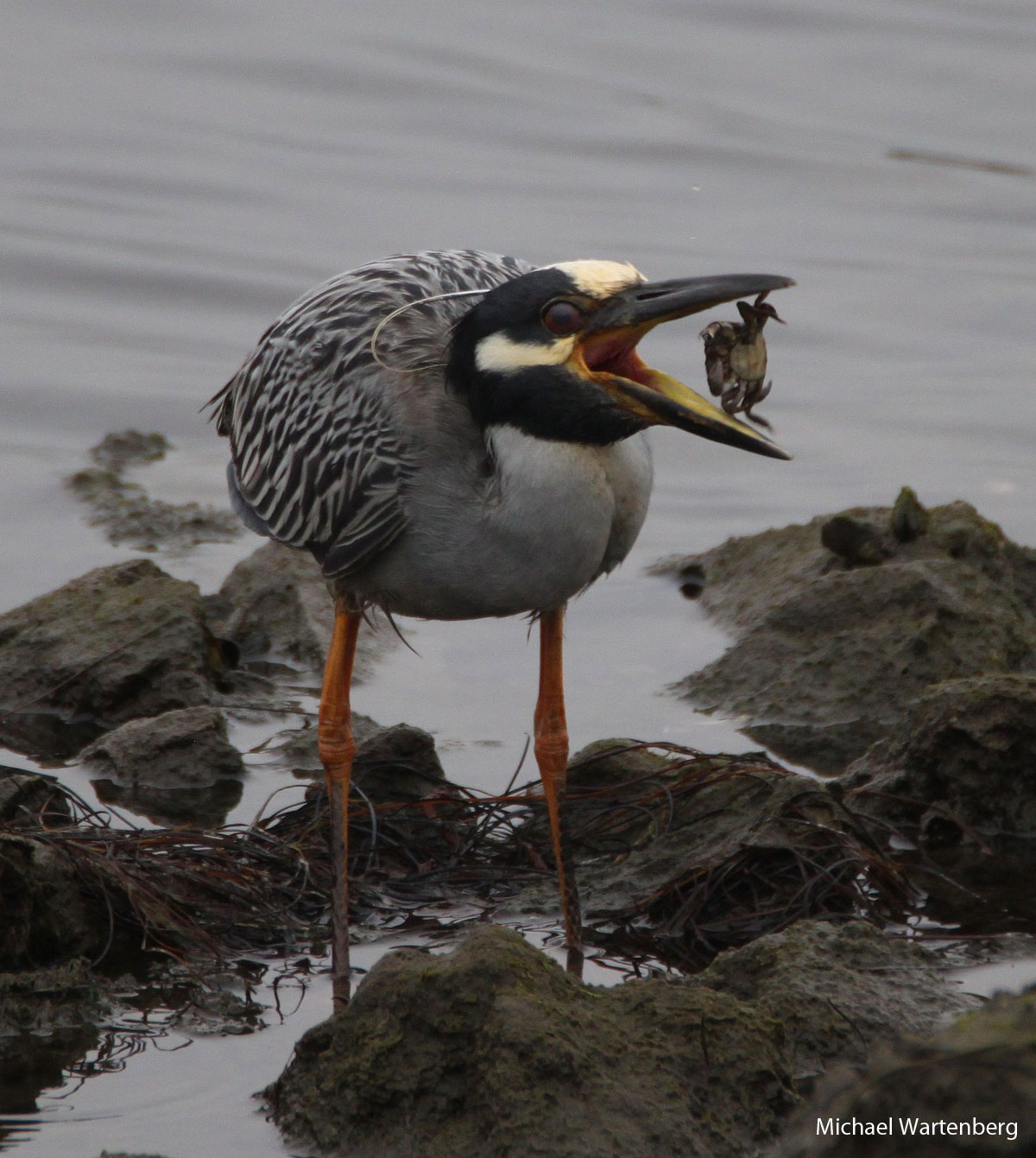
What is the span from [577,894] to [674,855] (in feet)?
1.35

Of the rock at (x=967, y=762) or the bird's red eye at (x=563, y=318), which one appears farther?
the rock at (x=967, y=762)

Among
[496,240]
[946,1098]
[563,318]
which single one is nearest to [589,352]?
[563,318]

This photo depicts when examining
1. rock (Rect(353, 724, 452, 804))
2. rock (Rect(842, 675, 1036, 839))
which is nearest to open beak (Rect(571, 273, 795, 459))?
rock (Rect(842, 675, 1036, 839))

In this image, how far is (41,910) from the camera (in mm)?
5348

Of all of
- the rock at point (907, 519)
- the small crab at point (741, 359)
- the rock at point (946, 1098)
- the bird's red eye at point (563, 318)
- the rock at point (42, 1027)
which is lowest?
the rock at point (42, 1027)

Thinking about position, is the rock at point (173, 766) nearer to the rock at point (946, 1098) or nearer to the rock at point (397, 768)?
the rock at point (397, 768)

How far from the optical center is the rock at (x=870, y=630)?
7562 millimetres

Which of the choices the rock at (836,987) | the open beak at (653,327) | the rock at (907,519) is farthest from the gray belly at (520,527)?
the rock at (907,519)

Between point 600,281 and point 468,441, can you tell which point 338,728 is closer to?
point 468,441

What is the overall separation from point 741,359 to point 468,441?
0.84 metres

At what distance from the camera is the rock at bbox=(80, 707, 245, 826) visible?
6.87 meters

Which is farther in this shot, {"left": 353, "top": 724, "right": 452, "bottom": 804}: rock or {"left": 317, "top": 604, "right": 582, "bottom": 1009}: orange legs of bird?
{"left": 353, "top": 724, "right": 452, "bottom": 804}: rock

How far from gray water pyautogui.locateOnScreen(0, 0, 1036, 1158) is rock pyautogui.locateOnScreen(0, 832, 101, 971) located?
0.57 m

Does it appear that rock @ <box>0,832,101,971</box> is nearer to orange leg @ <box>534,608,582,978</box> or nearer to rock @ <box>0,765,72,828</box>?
rock @ <box>0,765,72,828</box>
